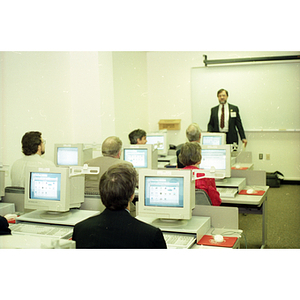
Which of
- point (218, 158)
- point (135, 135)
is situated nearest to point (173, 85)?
point (135, 135)

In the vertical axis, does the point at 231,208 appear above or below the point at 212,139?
below

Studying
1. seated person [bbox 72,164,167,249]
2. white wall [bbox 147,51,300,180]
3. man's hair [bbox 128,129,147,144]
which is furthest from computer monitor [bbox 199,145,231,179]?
white wall [bbox 147,51,300,180]

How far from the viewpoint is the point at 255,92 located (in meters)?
6.74

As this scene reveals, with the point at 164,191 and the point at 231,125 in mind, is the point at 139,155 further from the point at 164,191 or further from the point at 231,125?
the point at 231,125

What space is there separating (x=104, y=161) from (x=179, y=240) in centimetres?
154

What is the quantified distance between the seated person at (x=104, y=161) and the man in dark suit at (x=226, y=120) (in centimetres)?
294

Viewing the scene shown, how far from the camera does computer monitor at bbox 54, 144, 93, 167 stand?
14.7 feet

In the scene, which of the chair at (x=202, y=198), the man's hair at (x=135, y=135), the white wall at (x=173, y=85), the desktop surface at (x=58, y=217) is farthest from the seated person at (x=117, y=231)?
the white wall at (x=173, y=85)

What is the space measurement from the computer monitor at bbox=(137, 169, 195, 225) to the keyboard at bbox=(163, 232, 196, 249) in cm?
12

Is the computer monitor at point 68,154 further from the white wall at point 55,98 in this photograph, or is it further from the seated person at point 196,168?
the seated person at point 196,168

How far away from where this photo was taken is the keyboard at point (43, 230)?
2539 millimetres
